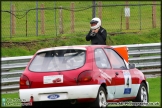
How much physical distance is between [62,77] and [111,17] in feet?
51.3

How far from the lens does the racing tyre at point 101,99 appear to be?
1243 centimetres

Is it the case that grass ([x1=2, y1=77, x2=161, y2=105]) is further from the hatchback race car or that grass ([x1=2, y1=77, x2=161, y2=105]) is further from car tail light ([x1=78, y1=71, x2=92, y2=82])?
car tail light ([x1=78, y1=71, x2=92, y2=82])

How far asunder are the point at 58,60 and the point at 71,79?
633 mm

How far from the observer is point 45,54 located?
13.2 meters

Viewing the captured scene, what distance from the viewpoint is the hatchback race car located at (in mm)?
12391

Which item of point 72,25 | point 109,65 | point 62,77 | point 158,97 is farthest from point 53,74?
point 72,25

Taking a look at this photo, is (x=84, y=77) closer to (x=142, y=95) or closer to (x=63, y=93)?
(x=63, y=93)

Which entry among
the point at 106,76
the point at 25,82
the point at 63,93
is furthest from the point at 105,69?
the point at 25,82

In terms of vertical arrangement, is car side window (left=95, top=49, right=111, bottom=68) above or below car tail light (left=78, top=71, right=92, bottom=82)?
above

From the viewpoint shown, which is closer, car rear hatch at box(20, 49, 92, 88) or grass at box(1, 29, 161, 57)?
car rear hatch at box(20, 49, 92, 88)

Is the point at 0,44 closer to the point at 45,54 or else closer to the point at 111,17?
the point at 111,17

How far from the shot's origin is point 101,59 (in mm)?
13266

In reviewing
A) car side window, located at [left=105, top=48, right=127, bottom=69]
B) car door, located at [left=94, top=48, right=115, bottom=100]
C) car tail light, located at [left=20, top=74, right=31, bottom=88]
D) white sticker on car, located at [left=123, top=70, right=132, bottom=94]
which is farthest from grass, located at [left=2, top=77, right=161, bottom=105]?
car tail light, located at [left=20, top=74, right=31, bottom=88]

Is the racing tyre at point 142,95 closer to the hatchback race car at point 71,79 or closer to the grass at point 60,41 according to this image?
the hatchback race car at point 71,79
